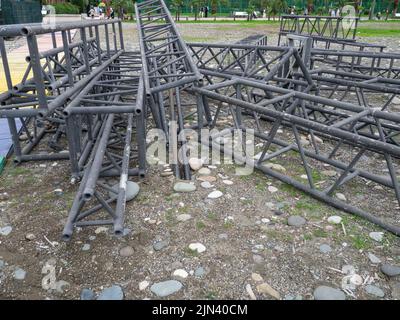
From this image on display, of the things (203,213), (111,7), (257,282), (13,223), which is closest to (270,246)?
(257,282)

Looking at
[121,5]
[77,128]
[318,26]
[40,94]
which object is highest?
[121,5]

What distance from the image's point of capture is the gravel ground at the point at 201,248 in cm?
268

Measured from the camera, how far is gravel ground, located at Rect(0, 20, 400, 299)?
2682 millimetres

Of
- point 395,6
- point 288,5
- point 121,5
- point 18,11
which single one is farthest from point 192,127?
point 395,6

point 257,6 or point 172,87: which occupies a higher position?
point 257,6

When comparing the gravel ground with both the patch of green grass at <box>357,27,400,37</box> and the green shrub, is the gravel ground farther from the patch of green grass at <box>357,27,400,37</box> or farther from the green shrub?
the green shrub

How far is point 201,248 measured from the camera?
121 inches

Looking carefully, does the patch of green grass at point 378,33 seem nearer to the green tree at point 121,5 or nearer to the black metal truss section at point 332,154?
the black metal truss section at point 332,154

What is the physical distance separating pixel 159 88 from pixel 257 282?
2699mm

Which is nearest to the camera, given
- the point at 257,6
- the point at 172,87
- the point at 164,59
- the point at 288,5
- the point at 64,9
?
the point at 172,87

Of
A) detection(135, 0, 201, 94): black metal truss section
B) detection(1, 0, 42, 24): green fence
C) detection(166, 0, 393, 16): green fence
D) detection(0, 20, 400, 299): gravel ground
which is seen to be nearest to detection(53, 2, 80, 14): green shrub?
detection(166, 0, 393, 16): green fence

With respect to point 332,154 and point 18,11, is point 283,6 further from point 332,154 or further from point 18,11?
point 332,154

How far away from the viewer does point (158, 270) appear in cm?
284
